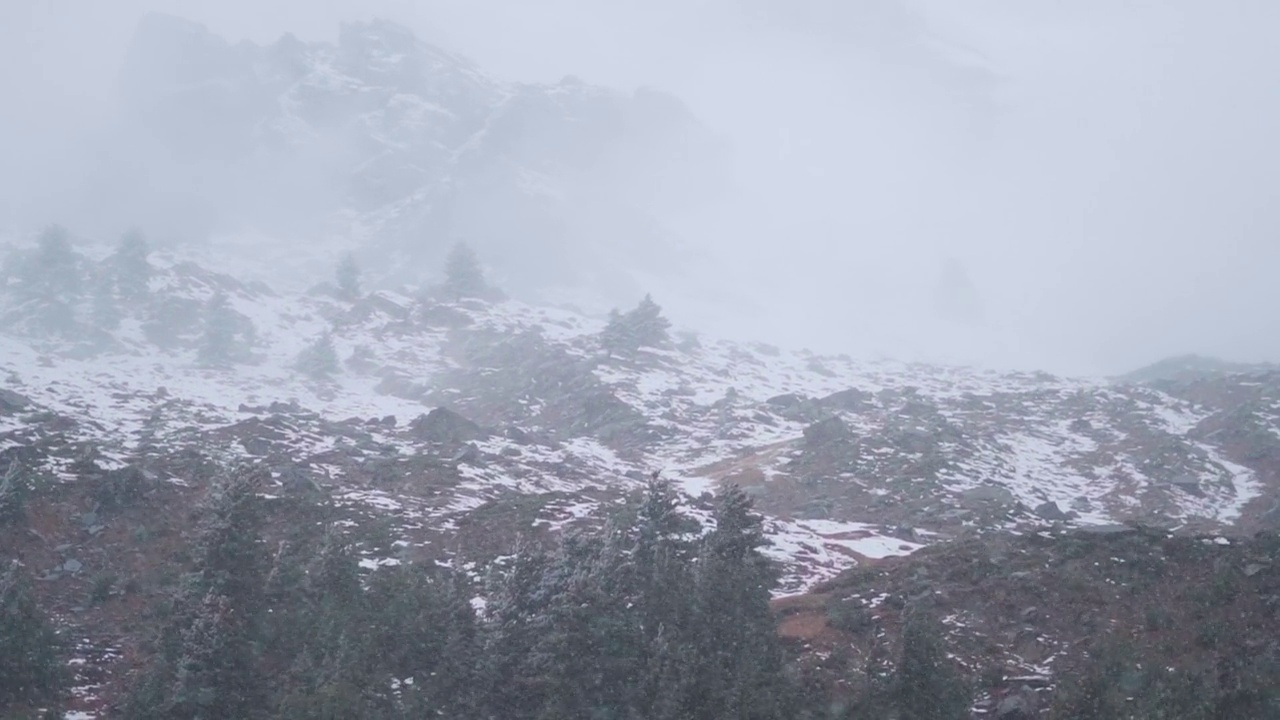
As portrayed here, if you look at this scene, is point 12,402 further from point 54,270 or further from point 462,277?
point 462,277

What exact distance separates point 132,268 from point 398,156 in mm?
77494

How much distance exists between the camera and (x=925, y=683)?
16.0m

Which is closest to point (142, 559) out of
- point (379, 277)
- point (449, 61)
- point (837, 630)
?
point (837, 630)

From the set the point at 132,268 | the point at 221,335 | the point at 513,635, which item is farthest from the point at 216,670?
the point at 132,268

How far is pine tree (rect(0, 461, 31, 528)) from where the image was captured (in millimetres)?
23166

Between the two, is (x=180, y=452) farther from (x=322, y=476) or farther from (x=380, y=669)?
(x=380, y=669)

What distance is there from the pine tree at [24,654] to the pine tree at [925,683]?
1630cm

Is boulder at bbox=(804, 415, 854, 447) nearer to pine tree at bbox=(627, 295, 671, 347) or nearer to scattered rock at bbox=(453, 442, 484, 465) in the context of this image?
scattered rock at bbox=(453, 442, 484, 465)

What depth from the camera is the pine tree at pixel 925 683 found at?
15.8 meters

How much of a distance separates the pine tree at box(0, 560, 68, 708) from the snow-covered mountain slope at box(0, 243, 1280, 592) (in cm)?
876

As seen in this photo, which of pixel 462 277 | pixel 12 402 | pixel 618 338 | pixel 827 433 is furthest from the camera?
pixel 462 277

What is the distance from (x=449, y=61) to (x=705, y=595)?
600 ft

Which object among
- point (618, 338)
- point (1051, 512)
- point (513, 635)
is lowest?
point (513, 635)

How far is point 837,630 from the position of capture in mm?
21938
